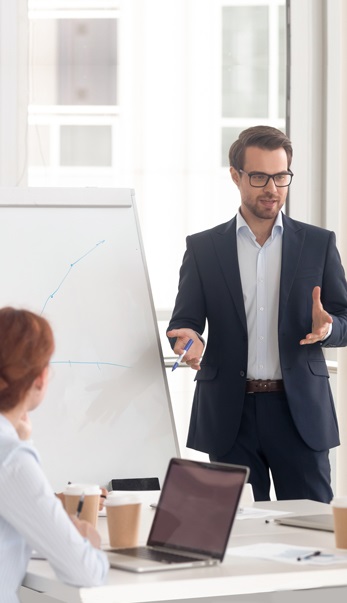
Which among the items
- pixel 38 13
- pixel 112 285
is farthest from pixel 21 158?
pixel 112 285

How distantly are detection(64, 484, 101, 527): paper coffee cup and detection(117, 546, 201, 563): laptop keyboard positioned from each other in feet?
0.54

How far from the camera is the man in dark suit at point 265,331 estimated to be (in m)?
2.94

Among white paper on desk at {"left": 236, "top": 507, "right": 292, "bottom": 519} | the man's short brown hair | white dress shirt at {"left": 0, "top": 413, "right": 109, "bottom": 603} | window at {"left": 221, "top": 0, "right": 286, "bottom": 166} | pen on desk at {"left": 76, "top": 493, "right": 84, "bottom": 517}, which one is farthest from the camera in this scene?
window at {"left": 221, "top": 0, "right": 286, "bottom": 166}

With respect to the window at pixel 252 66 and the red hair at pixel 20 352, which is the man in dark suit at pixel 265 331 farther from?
the window at pixel 252 66

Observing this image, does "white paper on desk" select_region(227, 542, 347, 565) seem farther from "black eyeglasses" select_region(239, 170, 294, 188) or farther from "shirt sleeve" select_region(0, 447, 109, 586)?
"black eyeglasses" select_region(239, 170, 294, 188)

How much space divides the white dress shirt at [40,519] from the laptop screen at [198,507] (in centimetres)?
22

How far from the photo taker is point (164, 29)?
14.2 ft

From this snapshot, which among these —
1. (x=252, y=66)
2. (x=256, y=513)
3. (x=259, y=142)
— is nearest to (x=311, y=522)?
(x=256, y=513)

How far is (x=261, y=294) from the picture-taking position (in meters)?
3.02

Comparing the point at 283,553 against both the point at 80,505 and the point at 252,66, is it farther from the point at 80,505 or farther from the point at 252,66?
the point at 252,66

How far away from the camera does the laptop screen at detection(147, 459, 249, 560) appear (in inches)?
66.9

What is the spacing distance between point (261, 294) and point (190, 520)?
1.33 meters

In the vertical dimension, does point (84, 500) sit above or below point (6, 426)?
below

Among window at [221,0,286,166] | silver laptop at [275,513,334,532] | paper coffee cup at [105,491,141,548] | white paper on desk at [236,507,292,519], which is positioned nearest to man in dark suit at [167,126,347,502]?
white paper on desk at [236,507,292,519]
